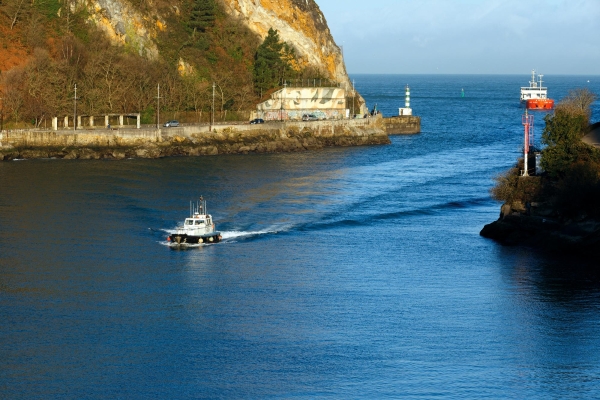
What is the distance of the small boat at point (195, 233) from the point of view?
5172cm

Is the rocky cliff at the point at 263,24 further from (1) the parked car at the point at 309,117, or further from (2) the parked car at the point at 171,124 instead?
(2) the parked car at the point at 171,124

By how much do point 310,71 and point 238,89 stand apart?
41.2 feet

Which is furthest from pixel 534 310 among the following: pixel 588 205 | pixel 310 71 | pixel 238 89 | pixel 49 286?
pixel 310 71

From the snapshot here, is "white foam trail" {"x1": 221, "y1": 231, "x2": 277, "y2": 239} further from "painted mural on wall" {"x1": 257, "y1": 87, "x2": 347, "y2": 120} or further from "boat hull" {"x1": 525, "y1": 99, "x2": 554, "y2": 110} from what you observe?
"boat hull" {"x1": 525, "y1": 99, "x2": 554, "y2": 110}

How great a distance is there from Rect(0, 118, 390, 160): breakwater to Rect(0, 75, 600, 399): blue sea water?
14.0m

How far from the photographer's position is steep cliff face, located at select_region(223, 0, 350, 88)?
116750 mm

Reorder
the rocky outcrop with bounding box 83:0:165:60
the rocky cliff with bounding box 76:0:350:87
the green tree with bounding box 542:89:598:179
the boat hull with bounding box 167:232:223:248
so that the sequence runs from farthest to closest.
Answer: the rocky cliff with bounding box 76:0:350:87, the rocky outcrop with bounding box 83:0:165:60, the green tree with bounding box 542:89:598:179, the boat hull with bounding box 167:232:223:248

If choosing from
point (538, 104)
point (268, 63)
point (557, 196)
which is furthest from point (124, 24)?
point (538, 104)

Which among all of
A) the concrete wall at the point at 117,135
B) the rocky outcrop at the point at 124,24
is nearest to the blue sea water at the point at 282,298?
the concrete wall at the point at 117,135

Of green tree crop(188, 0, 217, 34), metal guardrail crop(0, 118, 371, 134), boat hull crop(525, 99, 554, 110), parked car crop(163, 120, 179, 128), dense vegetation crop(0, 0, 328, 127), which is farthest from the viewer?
boat hull crop(525, 99, 554, 110)

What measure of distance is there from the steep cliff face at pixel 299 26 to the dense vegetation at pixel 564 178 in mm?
61963

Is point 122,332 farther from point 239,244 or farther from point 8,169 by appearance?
point 8,169

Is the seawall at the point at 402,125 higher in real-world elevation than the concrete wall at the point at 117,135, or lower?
higher

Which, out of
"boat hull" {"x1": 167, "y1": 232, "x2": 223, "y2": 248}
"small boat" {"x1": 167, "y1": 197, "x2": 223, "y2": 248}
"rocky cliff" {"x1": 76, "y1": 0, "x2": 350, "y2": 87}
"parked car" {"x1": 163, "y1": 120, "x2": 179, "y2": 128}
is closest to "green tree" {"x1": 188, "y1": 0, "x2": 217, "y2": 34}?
"rocky cliff" {"x1": 76, "y1": 0, "x2": 350, "y2": 87}
